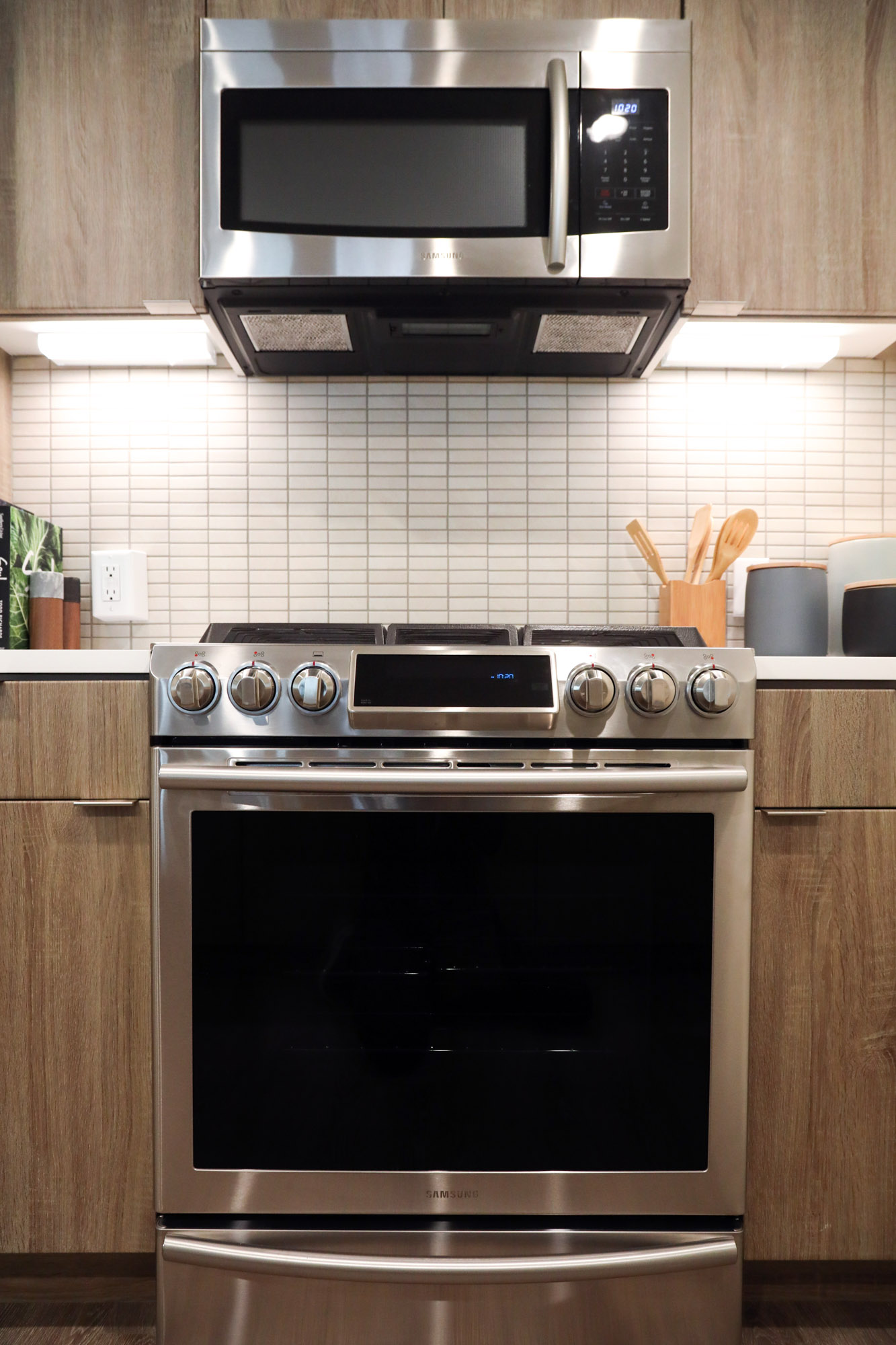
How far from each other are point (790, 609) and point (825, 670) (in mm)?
423

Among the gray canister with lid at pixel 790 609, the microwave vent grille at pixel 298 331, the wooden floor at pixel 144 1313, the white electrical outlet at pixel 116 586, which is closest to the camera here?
the wooden floor at pixel 144 1313

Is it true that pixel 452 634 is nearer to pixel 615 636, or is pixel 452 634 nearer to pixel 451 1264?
pixel 615 636

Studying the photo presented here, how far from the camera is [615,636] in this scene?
4.69 ft

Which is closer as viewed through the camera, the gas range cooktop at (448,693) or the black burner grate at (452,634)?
the gas range cooktop at (448,693)

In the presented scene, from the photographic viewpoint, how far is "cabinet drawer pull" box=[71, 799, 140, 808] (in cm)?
122

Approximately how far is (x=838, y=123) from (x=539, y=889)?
4.46 ft

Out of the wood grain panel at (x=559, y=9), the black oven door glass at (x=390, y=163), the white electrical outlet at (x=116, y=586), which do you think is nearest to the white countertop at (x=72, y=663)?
the white electrical outlet at (x=116, y=586)

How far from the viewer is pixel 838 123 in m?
1.43

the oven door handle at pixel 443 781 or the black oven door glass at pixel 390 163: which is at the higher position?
the black oven door glass at pixel 390 163

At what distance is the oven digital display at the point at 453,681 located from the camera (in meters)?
1.17

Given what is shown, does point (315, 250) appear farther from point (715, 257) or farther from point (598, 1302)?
point (598, 1302)

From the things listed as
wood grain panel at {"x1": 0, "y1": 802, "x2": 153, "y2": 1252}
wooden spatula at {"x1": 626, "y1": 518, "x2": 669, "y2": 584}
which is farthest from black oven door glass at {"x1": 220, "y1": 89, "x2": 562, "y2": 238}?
wood grain panel at {"x1": 0, "y1": 802, "x2": 153, "y2": 1252}

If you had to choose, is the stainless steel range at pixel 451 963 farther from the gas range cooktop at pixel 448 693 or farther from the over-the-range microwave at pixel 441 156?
the over-the-range microwave at pixel 441 156

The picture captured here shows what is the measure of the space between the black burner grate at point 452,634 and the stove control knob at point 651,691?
0.96 ft
